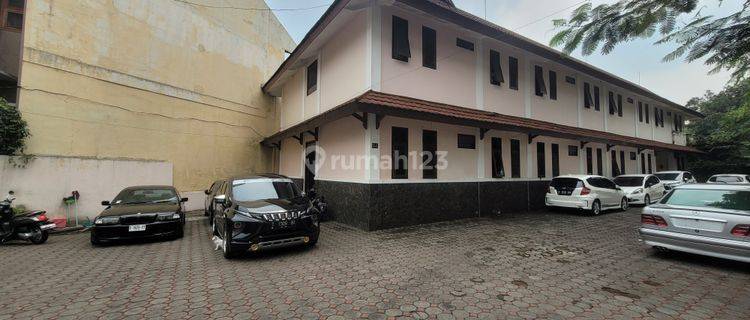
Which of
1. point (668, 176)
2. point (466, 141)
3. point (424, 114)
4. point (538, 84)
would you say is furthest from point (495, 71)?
point (668, 176)

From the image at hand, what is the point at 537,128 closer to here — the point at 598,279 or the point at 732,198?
the point at 732,198

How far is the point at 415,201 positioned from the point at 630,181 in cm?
1176

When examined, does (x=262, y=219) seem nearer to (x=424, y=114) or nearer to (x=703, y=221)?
(x=424, y=114)

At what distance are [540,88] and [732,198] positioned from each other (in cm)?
875

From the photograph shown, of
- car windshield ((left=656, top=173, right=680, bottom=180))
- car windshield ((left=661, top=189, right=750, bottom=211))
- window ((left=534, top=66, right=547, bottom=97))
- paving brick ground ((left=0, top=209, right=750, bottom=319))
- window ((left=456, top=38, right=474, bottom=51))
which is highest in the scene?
window ((left=456, top=38, right=474, bottom=51))

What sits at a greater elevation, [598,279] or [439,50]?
[439,50]

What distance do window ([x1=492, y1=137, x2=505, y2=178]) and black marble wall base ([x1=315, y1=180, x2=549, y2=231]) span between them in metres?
0.34

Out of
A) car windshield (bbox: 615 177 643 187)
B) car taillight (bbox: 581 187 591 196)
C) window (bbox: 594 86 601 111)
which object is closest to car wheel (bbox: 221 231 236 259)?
car taillight (bbox: 581 187 591 196)

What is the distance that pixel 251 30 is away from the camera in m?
15.2

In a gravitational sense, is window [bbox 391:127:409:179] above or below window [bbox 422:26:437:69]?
below

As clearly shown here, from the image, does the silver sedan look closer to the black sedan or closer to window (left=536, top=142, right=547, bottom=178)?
window (left=536, top=142, right=547, bottom=178)

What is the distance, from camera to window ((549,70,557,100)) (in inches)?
534

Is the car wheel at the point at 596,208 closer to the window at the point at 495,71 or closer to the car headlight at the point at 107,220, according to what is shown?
the window at the point at 495,71

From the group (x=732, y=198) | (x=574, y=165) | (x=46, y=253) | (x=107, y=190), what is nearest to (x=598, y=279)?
(x=732, y=198)
